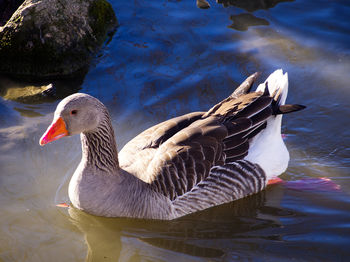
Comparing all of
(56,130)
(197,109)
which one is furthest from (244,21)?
(56,130)

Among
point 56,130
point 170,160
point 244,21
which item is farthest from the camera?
point 244,21

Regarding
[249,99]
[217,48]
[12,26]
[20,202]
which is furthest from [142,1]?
[20,202]

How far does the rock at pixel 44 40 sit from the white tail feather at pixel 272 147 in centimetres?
354

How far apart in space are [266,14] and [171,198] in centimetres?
524

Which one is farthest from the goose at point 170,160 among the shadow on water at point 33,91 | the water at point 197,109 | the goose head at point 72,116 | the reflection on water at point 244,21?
the reflection on water at point 244,21

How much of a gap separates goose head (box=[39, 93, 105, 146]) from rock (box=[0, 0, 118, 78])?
10.9 ft

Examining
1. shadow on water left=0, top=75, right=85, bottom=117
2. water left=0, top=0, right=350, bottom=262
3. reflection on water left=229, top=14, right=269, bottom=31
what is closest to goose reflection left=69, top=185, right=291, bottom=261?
water left=0, top=0, right=350, bottom=262

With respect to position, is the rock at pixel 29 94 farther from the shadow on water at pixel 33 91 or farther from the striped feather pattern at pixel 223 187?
the striped feather pattern at pixel 223 187

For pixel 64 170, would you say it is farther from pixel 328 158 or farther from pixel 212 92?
pixel 328 158

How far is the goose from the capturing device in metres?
5.27

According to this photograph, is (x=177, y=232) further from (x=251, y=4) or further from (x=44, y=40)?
(x=251, y=4)

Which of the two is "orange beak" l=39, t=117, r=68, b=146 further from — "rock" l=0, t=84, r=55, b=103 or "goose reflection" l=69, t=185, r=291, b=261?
"rock" l=0, t=84, r=55, b=103

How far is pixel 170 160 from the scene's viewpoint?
534 cm

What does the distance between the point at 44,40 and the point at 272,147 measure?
13.9 feet
